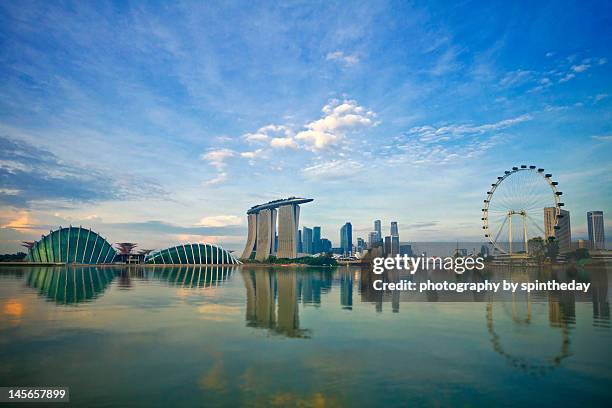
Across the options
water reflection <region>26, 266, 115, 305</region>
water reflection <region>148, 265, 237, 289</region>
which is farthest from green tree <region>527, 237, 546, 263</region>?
water reflection <region>26, 266, 115, 305</region>

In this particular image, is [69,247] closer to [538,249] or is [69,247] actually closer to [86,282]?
[86,282]

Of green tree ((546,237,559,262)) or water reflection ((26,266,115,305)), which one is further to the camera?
green tree ((546,237,559,262))

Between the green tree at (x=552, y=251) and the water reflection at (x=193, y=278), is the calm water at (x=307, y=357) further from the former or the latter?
the green tree at (x=552, y=251)

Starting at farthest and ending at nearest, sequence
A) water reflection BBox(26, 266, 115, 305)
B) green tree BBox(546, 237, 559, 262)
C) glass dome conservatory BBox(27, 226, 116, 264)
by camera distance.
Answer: green tree BBox(546, 237, 559, 262) < glass dome conservatory BBox(27, 226, 116, 264) < water reflection BBox(26, 266, 115, 305)

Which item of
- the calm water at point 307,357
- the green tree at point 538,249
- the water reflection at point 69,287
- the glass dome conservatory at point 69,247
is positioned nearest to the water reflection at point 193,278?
the water reflection at point 69,287

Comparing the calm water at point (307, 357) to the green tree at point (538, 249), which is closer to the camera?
the calm water at point (307, 357)

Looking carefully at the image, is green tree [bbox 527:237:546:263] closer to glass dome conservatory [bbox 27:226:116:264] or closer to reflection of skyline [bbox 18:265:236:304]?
reflection of skyline [bbox 18:265:236:304]

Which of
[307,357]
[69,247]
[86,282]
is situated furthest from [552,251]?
[69,247]

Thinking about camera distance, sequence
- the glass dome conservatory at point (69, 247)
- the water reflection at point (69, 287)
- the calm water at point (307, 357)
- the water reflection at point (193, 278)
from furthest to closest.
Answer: the glass dome conservatory at point (69, 247) < the water reflection at point (193, 278) < the water reflection at point (69, 287) < the calm water at point (307, 357)
